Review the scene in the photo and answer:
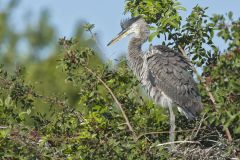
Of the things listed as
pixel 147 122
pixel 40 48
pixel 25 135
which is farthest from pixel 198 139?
pixel 40 48

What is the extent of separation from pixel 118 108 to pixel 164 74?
6.21ft

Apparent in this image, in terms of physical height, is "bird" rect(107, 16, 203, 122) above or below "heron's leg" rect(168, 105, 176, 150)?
above

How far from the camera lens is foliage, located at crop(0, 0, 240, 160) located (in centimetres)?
564

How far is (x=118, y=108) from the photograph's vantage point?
7.14 m

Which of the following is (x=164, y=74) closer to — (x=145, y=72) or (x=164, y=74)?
(x=164, y=74)

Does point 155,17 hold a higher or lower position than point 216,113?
higher

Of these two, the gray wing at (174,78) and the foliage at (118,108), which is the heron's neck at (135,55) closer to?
the gray wing at (174,78)

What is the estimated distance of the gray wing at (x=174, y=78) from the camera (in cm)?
842

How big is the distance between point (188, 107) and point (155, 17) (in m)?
1.15

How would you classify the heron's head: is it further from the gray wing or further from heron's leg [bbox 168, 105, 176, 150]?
heron's leg [bbox 168, 105, 176, 150]

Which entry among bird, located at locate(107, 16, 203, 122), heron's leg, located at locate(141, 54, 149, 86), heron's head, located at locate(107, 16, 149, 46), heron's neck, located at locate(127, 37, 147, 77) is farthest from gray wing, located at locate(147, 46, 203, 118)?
heron's head, located at locate(107, 16, 149, 46)

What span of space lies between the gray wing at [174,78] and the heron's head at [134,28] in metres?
0.71

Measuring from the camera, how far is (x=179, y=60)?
8414 mm

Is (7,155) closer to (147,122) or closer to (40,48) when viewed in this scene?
(147,122)
